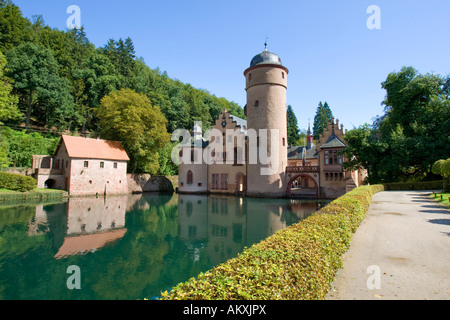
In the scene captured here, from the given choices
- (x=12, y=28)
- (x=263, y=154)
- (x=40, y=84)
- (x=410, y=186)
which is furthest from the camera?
(x=12, y=28)

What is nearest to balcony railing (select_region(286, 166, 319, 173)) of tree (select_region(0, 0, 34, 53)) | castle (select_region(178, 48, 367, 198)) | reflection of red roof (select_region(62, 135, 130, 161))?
castle (select_region(178, 48, 367, 198))

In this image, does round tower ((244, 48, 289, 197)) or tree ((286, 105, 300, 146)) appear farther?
tree ((286, 105, 300, 146))

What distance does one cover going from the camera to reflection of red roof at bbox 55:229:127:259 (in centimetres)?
1053

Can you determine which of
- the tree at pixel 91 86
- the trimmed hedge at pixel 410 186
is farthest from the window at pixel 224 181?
the tree at pixel 91 86

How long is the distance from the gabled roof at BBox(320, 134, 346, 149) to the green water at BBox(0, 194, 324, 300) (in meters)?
14.9

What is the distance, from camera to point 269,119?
3191cm

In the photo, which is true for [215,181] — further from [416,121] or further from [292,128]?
[292,128]

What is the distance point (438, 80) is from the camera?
1192 inches

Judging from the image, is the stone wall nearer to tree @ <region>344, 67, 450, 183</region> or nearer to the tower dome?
the tower dome

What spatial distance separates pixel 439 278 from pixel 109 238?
1236cm

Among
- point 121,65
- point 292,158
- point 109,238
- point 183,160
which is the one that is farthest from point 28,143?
point 292,158

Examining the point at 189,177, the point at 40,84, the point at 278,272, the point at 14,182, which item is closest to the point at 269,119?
the point at 189,177

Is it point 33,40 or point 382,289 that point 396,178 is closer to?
point 382,289

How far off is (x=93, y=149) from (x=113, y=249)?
84.6 ft
